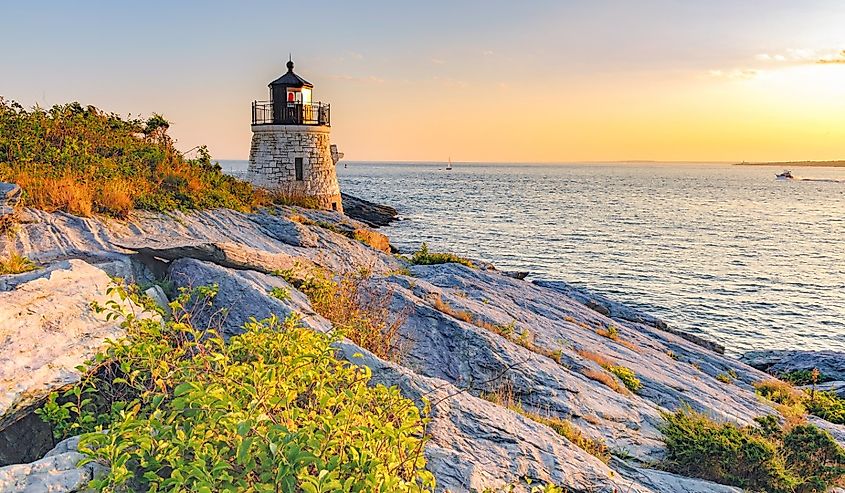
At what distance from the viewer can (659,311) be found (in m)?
29.6

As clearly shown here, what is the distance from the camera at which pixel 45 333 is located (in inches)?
229

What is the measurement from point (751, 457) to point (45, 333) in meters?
9.24

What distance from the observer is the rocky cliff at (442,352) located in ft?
18.0

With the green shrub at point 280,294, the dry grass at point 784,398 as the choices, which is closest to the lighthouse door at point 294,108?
the dry grass at point 784,398

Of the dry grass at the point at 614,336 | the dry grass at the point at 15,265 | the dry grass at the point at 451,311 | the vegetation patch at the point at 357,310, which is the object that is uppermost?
the dry grass at the point at 15,265

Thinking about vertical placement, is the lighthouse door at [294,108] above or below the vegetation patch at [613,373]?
above

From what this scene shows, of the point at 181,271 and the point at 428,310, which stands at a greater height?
the point at 181,271

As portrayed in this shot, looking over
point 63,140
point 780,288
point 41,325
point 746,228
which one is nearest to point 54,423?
point 41,325

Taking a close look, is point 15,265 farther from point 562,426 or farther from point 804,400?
point 804,400

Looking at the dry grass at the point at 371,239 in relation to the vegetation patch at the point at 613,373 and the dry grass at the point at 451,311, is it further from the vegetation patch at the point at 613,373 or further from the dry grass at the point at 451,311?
the vegetation patch at the point at 613,373

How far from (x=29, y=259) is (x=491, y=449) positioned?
7.88m

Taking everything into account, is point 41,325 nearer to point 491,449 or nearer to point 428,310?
point 491,449

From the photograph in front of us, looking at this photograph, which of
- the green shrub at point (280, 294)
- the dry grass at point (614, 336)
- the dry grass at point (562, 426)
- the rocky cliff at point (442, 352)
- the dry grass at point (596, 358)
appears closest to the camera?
the rocky cliff at point (442, 352)

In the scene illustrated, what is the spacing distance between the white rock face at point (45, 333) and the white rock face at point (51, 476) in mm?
1159
